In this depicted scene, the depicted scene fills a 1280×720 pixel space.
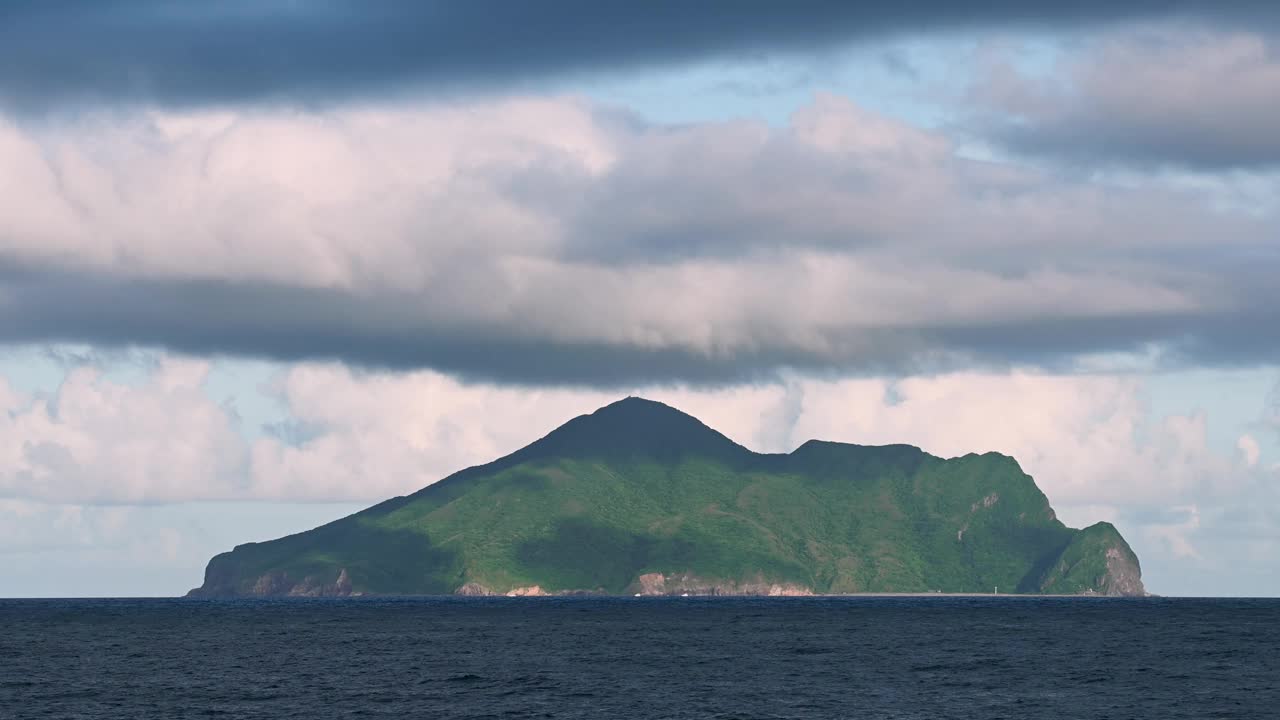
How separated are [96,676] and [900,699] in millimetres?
88581

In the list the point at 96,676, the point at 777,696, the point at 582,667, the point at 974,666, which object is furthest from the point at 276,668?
the point at 974,666

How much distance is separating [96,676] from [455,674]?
129 feet

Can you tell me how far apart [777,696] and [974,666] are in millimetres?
48134

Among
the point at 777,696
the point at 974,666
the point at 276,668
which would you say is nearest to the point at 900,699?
the point at 777,696

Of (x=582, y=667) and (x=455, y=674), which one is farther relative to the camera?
(x=582, y=667)

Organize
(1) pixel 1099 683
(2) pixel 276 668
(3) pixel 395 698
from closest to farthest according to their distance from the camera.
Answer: (3) pixel 395 698 < (1) pixel 1099 683 < (2) pixel 276 668

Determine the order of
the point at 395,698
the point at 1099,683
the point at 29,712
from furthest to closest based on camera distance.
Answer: the point at 1099,683, the point at 395,698, the point at 29,712

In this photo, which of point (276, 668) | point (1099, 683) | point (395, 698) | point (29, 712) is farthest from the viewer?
point (276, 668)

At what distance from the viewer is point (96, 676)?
178 m

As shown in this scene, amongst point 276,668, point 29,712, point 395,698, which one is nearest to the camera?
point 29,712

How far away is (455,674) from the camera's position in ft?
591

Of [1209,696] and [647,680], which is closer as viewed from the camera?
[1209,696]

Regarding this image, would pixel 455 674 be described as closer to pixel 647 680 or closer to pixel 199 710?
pixel 647 680

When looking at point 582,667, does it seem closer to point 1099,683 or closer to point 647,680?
point 647,680
